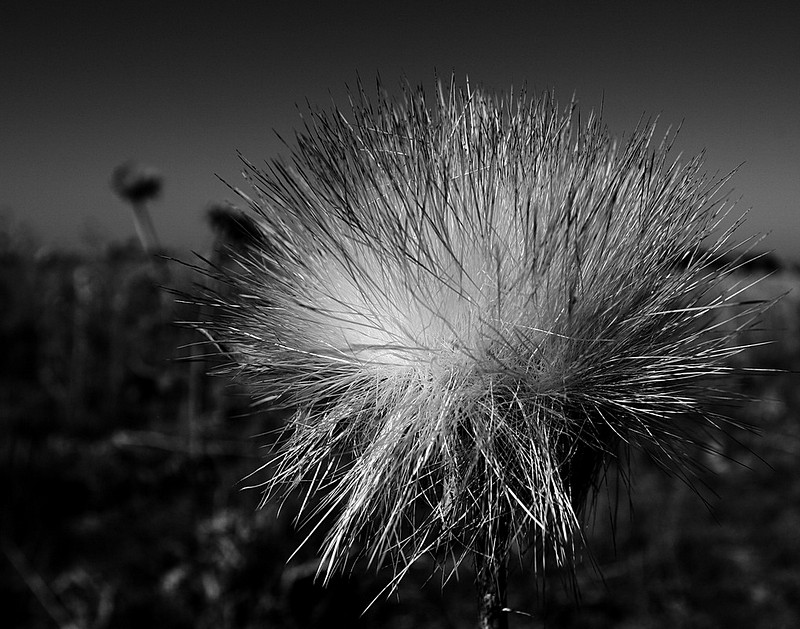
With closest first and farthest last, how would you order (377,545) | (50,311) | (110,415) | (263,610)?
(377,545) < (263,610) < (110,415) < (50,311)

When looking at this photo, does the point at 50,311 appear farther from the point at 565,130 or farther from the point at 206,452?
the point at 565,130

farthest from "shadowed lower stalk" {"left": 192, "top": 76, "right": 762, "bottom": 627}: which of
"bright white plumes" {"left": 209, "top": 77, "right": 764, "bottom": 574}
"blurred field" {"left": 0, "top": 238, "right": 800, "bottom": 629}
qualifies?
"blurred field" {"left": 0, "top": 238, "right": 800, "bottom": 629}

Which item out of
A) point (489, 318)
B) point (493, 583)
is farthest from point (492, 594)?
point (489, 318)

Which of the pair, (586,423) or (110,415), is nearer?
(586,423)

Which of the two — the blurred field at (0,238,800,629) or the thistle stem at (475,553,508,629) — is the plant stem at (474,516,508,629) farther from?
the blurred field at (0,238,800,629)

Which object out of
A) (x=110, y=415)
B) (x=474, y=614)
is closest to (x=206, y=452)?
(x=110, y=415)

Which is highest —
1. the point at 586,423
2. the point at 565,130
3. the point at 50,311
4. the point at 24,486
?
the point at 50,311

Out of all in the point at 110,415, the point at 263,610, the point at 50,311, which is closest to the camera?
the point at 263,610
